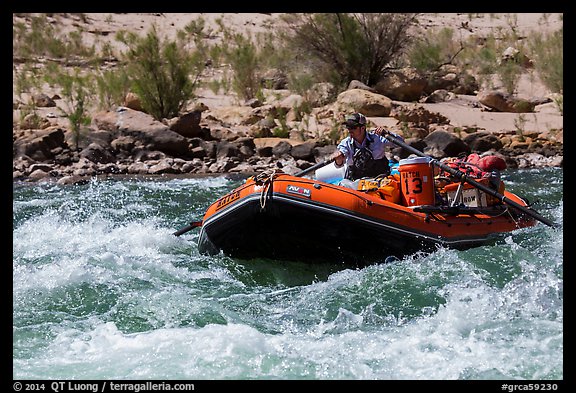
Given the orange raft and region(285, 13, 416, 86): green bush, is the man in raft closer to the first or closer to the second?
the orange raft

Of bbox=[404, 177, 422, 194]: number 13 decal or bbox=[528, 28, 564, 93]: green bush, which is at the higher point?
bbox=[404, 177, 422, 194]: number 13 decal

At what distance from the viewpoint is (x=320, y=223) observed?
7.03 m

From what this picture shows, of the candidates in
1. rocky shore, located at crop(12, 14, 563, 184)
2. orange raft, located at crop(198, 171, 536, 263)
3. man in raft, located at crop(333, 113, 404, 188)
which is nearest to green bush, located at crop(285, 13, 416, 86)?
rocky shore, located at crop(12, 14, 563, 184)

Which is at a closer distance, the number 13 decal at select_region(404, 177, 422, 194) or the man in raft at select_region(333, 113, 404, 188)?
the number 13 decal at select_region(404, 177, 422, 194)

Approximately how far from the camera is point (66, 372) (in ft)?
16.7

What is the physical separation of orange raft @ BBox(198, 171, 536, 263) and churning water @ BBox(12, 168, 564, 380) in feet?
0.50

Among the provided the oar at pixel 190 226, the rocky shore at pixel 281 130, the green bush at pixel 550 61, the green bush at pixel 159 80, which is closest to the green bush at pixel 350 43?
the rocky shore at pixel 281 130

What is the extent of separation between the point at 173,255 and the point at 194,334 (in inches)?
108

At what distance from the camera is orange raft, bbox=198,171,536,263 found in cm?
702

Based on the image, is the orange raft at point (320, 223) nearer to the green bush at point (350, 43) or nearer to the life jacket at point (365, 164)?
the life jacket at point (365, 164)

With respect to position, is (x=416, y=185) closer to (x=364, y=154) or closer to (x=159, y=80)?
(x=364, y=154)

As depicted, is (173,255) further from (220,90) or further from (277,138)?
(220,90)

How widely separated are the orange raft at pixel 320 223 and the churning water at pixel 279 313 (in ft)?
0.50
